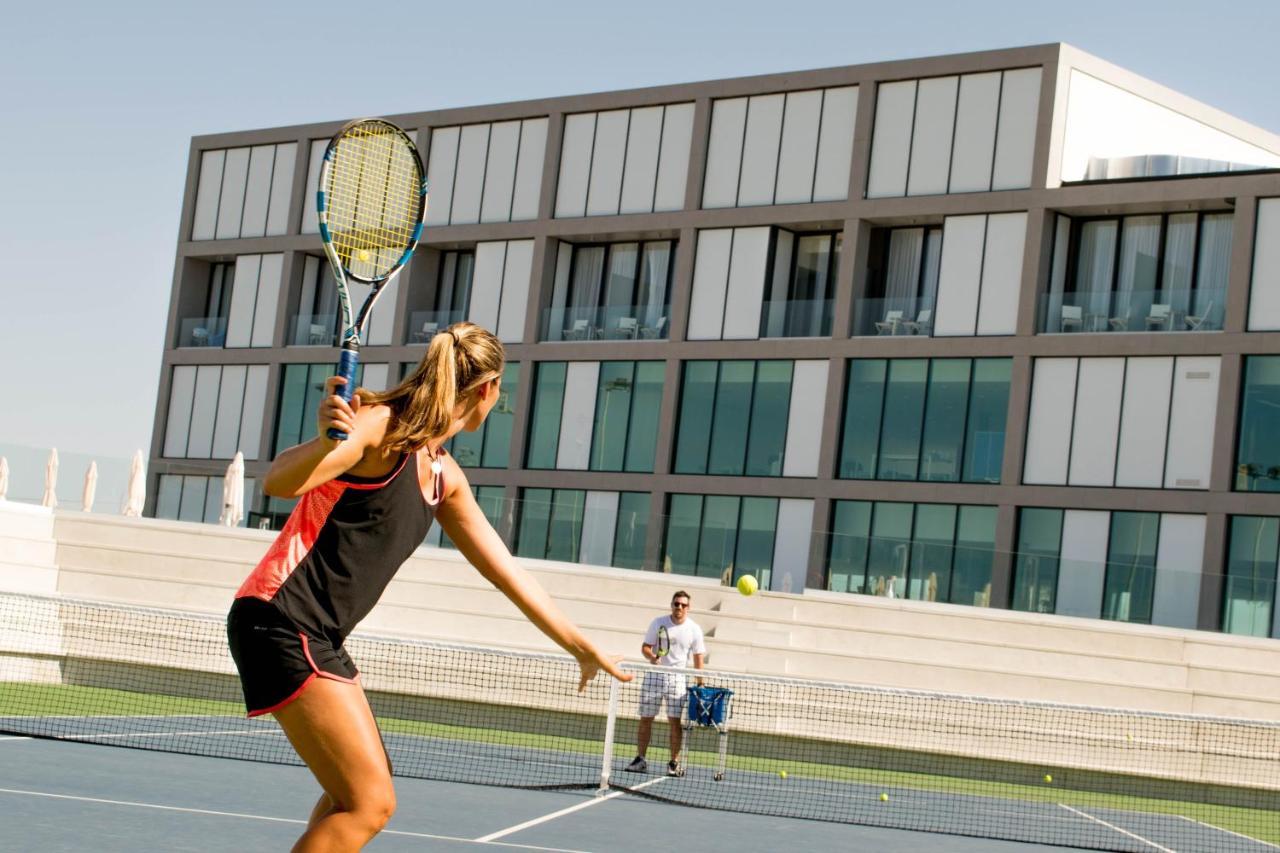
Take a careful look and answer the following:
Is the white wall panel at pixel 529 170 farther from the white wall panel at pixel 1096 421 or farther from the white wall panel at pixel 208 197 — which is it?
the white wall panel at pixel 1096 421

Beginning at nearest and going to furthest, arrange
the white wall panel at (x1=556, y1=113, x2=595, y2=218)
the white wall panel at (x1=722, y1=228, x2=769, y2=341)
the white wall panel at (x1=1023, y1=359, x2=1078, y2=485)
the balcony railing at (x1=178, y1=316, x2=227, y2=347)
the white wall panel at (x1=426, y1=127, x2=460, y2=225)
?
1. the white wall panel at (x1=1023, y1=359, x2=1078, y2=485)
2. the white wall panel at (x1=722, y1=228, x2=769, y2=341)
3. the white wall panel at (x1=556, y1=113, x2=595, y2=218)
4. the white wall panel at (x1=426, y1=127, x2=460, y2=225)
5. the balcony railing at (x1=178, y1=316, x2=227, y2=347)

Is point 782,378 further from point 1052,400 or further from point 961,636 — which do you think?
point 961,636

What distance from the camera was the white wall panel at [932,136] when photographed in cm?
3859

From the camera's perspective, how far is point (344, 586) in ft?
14.0

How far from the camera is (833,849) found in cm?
1064

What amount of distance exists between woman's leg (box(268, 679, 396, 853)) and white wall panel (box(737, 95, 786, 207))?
3757 centimetres

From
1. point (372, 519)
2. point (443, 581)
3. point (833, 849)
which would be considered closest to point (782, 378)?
point (443, 581)

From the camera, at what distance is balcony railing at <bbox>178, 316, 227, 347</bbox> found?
51.1 metres

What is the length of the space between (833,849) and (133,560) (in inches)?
723

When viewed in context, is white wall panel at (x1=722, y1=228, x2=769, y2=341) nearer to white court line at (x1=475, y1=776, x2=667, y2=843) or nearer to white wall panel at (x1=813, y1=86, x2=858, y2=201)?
white wall panel at (x1=813, y1=86, x2=858, y2=201)

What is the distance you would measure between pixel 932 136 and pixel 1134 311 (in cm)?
630

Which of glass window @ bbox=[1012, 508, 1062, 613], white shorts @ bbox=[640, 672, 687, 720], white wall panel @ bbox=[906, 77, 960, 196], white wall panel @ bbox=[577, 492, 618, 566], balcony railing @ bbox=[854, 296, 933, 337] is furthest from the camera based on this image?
balcony railing @ bbox=[854, 296, 933, 337]

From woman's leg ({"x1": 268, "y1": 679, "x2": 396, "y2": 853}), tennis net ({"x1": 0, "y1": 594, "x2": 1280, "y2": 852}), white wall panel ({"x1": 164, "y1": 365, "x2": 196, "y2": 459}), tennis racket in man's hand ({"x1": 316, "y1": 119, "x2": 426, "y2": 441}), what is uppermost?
white wall panel ({"x1": 164, "y1": 365, "x2": 196, "y2": 459})

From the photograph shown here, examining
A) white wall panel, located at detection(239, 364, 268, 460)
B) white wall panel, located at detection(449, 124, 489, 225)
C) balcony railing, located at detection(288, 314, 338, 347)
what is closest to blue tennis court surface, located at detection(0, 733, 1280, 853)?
white wall panel, located at detection(449, 124, 489, 225)
